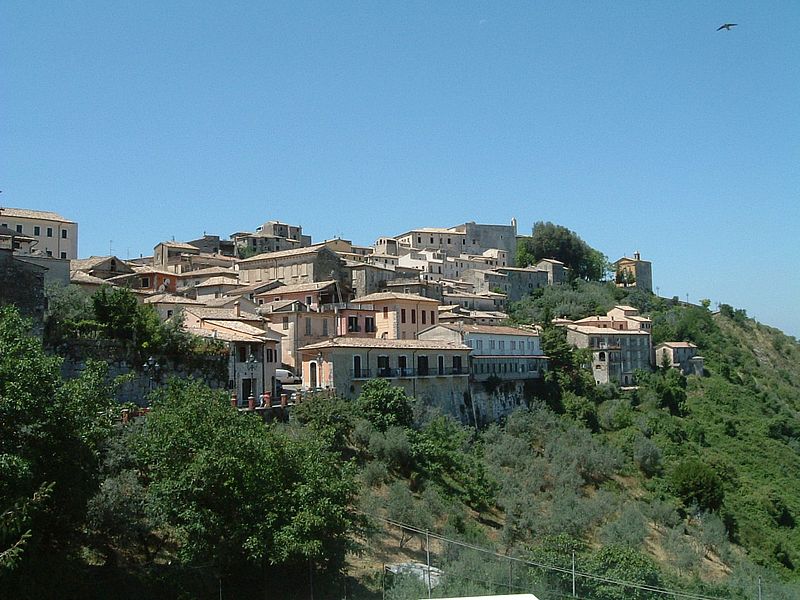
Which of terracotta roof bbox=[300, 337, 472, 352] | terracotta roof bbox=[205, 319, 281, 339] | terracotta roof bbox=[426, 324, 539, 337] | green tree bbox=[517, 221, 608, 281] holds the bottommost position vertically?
terracotta roof bbox=[300, 337, 472, 352]

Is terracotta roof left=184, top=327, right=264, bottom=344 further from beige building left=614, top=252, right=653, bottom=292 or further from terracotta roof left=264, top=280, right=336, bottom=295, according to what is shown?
beige building left=614, top=252, right=653, bottom=292

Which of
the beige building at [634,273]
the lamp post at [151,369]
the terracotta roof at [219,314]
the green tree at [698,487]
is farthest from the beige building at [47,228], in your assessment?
the beige building at [634,273]

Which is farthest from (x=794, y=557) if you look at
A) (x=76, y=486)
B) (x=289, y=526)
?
(x=76, y=486)

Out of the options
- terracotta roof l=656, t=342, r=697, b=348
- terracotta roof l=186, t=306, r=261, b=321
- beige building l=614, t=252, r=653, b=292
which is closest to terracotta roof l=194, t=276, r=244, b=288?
terracotta roof l=186, t=306, r=261, b=321

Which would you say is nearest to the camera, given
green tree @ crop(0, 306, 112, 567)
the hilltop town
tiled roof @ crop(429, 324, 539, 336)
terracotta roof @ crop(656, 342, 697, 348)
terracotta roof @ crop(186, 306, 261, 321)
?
green tree @ crop(0, 306, 112, 567)

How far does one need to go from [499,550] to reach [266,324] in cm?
2250

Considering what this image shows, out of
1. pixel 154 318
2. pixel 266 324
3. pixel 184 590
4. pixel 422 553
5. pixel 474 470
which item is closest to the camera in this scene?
pixel 184 590

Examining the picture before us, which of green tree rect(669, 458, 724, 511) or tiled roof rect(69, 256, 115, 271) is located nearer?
green tree rect(669, 458, 724, 511)

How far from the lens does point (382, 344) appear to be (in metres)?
41.8

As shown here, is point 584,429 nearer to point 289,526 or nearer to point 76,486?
point 289,526

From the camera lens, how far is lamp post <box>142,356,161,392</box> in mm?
32188

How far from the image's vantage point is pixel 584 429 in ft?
167

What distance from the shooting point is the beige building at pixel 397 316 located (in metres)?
51.0

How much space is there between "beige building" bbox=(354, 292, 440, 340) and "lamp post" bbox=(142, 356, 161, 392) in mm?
20094
